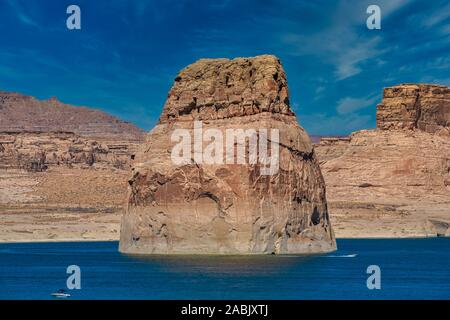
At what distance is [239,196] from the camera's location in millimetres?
66000

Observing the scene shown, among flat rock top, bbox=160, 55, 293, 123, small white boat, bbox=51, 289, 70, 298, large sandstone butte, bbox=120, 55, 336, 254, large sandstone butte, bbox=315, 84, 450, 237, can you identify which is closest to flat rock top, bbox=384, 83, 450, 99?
large sandstone butte, bbox=315, 84, 450, 237

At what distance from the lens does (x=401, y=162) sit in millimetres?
173500

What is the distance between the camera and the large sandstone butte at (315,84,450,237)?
6378 inches

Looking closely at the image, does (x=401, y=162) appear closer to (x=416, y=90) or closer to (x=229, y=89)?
(x=416, y=90)

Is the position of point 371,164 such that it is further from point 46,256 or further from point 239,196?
point 239,196

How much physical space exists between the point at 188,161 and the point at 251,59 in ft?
32.3

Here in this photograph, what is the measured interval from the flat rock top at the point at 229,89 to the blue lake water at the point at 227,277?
37.2 feet

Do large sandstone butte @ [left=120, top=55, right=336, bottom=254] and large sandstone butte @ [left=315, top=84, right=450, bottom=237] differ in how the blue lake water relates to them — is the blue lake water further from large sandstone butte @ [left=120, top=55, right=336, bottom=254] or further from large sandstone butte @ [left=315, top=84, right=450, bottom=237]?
large sandstone butte @ [left=315, top=84, right=450, bottom=237]

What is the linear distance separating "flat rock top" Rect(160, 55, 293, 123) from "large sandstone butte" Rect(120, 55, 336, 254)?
0.08 metres

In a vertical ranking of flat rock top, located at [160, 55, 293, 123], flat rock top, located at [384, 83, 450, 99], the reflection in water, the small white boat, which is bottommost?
the small white boat

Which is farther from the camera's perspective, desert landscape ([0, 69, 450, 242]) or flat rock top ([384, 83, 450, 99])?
flat rock top ([384, 83, 450, 99])

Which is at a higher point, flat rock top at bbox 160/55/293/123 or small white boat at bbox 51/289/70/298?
flat rock top at bbox 160/55/293/123

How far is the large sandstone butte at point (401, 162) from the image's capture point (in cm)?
16200

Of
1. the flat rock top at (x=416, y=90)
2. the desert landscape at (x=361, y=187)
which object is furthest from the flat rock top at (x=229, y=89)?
the flat rock top at (x=416, y=90)
